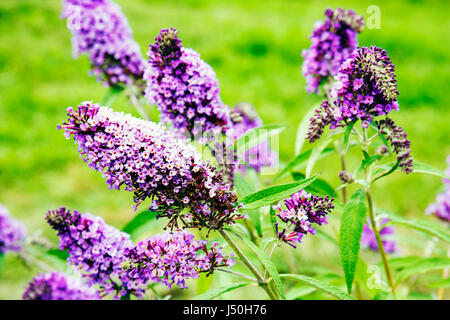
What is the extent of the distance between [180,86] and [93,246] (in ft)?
2.34

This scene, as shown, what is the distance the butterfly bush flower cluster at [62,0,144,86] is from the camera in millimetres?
2451

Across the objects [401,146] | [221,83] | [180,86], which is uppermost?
[221,83]

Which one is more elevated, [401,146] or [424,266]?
[401,146]

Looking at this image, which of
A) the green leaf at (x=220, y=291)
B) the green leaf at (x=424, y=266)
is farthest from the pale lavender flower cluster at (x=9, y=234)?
the green leaf at (x=424, y=266)

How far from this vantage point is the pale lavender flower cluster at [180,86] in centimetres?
179

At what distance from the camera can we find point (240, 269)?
237 cm

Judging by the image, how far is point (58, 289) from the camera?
6.14ft

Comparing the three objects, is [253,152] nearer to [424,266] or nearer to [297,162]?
[297,162]

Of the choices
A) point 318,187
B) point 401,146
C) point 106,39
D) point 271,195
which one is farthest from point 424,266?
point 106,39

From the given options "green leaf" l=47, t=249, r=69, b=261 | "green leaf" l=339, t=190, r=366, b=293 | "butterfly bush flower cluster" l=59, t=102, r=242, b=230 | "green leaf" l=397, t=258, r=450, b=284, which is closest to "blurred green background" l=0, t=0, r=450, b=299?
"green leaf" l=397, t=258, r=450, b=284

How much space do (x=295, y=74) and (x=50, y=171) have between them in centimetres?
355

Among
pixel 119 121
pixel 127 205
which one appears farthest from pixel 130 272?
pixel 127 205

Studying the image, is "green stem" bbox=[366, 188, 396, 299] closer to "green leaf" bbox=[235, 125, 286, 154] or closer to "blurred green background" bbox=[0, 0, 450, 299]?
"green leaf" bbox=[235, 125, 286, 154]
